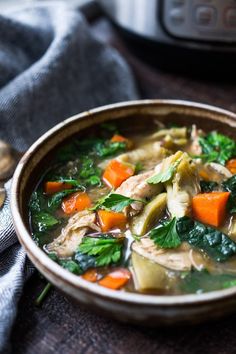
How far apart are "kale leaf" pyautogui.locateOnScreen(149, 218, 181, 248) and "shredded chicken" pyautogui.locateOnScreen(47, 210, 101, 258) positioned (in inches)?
8.7

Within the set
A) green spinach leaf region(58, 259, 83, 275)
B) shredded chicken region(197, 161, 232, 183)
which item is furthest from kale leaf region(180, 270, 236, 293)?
shredded chicken region(197, 161, 232, 183)

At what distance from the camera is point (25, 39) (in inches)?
112

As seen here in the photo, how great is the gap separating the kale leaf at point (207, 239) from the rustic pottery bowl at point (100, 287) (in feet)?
0.89

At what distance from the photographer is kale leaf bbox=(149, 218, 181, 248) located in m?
1.79

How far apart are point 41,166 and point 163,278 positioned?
77 cm

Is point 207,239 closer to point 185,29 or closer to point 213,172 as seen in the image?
point 213,172

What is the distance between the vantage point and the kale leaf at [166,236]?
1.79 m

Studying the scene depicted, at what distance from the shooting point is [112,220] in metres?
1.89

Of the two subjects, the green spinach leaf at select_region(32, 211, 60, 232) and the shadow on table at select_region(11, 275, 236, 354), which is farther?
the green spinach leaf at select_region(32, 211, 60, 232)

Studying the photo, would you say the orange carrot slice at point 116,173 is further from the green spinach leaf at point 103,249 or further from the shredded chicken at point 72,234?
the green spinach leaf at point 103,249

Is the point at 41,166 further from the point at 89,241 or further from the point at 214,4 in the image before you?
the point at 214,4

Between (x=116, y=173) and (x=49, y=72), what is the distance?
30.9 inches

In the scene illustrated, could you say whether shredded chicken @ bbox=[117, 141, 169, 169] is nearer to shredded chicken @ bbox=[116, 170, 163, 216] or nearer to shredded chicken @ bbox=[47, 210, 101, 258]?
shredded chicken @ bbox=[116, 170, 163, 216]

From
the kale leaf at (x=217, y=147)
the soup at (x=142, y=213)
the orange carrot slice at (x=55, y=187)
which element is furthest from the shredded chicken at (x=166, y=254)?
the kale leaf at (x=217, y=147)
